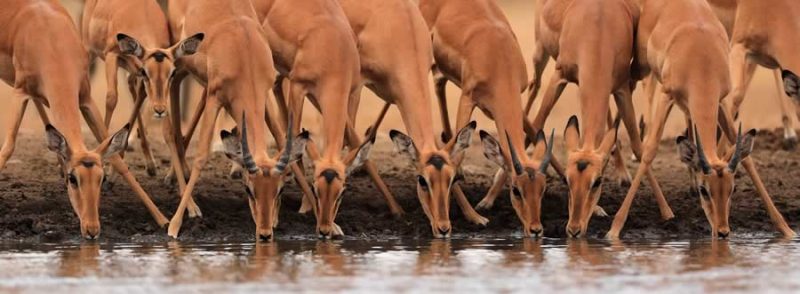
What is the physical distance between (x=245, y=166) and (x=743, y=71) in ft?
17.6

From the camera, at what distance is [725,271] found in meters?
16.5

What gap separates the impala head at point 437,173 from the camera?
1920 centimetres

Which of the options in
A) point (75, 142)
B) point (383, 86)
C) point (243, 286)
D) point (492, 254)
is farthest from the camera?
point (383, 86)

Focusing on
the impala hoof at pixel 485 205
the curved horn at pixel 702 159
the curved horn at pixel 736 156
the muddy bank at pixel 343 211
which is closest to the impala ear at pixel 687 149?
the curved horn at pixel 702 159

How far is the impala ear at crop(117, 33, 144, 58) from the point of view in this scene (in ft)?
65.5

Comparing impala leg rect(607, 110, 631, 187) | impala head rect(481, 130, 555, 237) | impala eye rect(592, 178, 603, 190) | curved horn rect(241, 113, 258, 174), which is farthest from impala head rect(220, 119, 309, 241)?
impala leg rect(607, 110, 631, 187)

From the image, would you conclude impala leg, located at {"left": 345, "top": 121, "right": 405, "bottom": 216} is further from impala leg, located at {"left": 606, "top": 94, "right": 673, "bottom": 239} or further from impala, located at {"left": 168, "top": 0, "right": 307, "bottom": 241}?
impala leg, located at {"left": 606, "top": 94, "right": 673, "bottom": 239}

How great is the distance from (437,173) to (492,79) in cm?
177

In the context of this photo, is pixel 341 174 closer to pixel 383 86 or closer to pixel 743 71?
pixel 383 86

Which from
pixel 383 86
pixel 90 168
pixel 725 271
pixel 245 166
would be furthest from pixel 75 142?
pixel 725 271

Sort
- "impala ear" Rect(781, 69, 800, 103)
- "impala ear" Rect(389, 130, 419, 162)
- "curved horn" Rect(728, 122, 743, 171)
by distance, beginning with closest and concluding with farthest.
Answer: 1. "curved horn" Rect(728, 122, 743, 171)
2. "impala ear" Rect(389, 130, 419, 162)
3. "impala ear" Rect(781, 69, 800, 103)

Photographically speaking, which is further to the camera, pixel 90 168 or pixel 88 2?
pixel 88 2

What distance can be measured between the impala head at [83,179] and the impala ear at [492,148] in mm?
3303

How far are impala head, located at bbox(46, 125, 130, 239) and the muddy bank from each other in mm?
490
